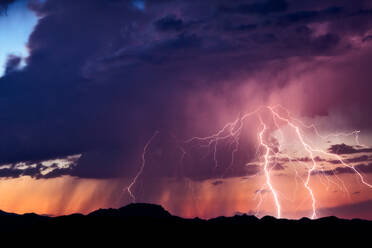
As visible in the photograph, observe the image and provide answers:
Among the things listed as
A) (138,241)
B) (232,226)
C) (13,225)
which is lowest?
(138,241)

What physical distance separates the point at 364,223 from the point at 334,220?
976 inches

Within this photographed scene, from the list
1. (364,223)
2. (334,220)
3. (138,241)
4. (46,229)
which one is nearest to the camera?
(138,241)

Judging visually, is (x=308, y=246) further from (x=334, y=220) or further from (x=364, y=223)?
(x=364, y=223)

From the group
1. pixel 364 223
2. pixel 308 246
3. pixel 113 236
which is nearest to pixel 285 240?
pixel 308 246

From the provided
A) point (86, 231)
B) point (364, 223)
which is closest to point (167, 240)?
point (86, 231)

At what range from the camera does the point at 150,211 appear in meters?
180

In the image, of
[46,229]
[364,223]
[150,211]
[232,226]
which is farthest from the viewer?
[150,211]

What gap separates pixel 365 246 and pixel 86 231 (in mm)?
58730

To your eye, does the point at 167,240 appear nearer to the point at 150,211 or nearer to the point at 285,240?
the point at 285,240

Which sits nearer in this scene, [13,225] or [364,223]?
[364,223]

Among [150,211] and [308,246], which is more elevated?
[150,211]

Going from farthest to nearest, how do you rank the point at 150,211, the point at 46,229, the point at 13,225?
the point at 150,211 → the point at 13,225 → the point at 46,229

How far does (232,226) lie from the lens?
4318 inches

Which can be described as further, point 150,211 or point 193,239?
point 150,211
